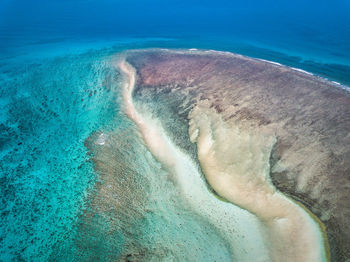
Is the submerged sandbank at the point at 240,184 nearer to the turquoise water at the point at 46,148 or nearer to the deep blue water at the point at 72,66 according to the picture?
the turquoise water at the point at 46,148

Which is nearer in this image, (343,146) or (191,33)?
(343,146)

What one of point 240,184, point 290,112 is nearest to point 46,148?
point 240,184

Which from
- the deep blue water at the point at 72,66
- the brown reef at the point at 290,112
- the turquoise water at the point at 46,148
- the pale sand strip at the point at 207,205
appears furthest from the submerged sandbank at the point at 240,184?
the deep blue water at the point at 72,66

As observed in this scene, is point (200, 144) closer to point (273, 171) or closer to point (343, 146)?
point (273, 171)

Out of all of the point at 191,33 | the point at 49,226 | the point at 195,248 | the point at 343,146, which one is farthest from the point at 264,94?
the point at 191,33

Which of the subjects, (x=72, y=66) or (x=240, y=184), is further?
(x=72, y=66)

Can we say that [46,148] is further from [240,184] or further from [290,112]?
[290,112]

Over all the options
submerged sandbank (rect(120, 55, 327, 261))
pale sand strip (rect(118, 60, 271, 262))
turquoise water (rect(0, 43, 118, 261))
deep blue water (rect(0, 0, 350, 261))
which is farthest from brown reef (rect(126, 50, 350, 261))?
deep blue water (rect(0, 0, 350, 261))

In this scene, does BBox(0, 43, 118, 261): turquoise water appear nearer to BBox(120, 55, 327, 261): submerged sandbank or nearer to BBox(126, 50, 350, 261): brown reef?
BBox(120, 55, 327, 261): submerged sandbank
